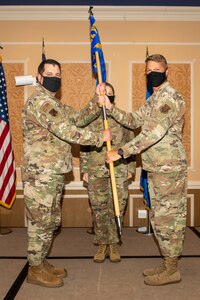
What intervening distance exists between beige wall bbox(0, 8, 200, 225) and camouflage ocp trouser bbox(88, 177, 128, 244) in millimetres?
1298

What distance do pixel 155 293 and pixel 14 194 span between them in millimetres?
2483

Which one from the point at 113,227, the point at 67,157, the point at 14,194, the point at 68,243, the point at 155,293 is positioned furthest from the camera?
the point at 14,194

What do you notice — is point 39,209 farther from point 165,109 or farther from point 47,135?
point 165,109

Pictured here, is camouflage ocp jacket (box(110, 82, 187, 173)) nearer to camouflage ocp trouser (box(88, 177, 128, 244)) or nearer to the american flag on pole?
camouflage ocp trouser (box(88, 177, 128, 244))

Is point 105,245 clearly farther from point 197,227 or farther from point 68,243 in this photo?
point 197,227

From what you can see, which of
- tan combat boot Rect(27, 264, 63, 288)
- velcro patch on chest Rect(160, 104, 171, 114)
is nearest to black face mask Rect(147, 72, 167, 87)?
velcro patch on chest Rect(160, 104, 171, 114)

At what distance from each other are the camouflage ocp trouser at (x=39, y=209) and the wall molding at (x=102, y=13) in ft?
9.03

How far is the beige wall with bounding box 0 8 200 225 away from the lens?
4.69 m

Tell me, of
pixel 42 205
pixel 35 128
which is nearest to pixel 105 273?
pixel 42 205

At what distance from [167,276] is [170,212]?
0.53m

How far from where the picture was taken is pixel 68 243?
4.04 m

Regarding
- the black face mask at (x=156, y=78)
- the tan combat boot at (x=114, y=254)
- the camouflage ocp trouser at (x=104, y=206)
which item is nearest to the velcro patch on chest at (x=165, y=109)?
the black face mask at (x=156, y=78)

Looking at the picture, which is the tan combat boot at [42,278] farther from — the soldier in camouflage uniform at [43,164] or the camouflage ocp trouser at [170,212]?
the camouflage ocp trouser at [170,212]

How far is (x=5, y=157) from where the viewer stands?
4.36m
